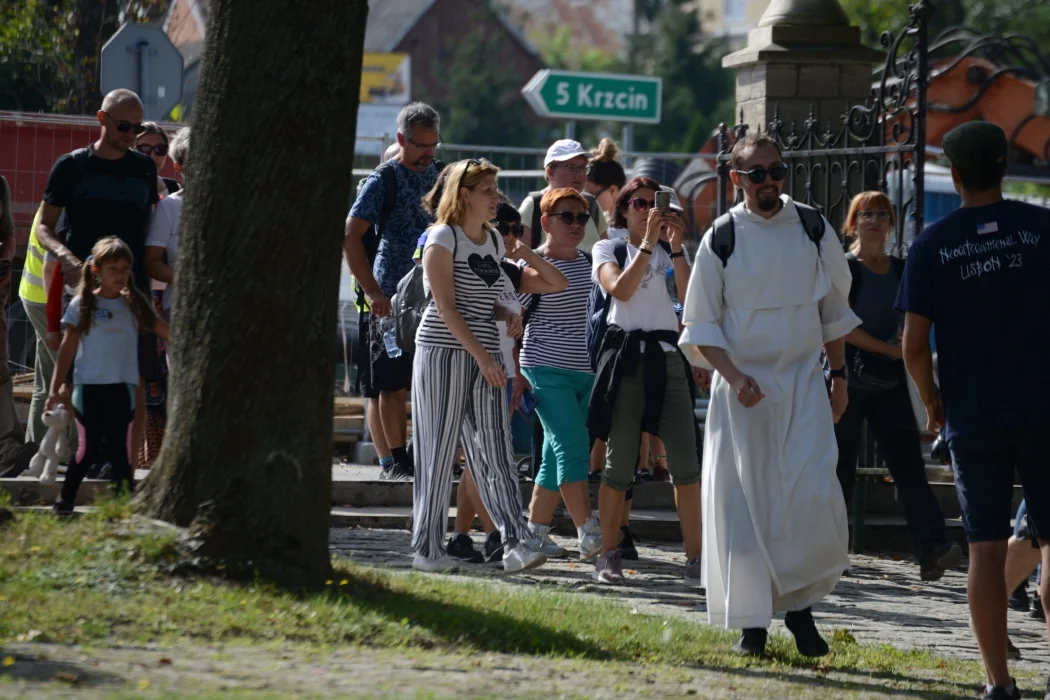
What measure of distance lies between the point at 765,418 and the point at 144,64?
905cm

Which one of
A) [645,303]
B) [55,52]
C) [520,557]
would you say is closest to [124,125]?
[645,303]

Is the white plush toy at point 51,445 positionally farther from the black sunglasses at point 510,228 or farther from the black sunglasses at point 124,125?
the black sunglasses at point 510,228

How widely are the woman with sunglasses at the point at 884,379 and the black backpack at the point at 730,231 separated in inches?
93.3

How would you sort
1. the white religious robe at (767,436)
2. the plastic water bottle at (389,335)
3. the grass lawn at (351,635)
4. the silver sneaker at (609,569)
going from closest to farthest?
the grass lawn at (351,635) < the white religious robe at (767,436) < the silver sneaker at (609,569) < the plastic water bottle at (389,335)

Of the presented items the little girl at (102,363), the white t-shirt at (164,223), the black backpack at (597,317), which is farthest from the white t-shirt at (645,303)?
the white t-shirt at (164,223)

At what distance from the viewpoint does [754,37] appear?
13.2 meters

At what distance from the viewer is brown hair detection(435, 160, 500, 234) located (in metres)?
8.51

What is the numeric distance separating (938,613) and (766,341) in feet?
8.18

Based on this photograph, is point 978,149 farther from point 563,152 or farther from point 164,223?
point 164,223

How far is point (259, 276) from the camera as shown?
669cm

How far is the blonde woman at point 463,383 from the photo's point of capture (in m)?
8.50

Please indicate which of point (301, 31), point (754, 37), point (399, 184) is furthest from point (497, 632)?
point (754, 37)

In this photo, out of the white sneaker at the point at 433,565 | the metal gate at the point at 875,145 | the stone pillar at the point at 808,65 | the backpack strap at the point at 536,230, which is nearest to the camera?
the white sneaker at the point at 433,565

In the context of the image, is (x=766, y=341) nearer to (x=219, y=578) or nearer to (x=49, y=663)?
(x=219, y=578)
